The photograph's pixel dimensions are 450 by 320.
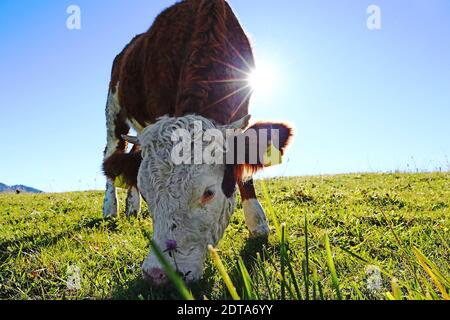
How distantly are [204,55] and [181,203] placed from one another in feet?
7.49

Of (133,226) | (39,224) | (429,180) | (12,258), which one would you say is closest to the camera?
(12,258)

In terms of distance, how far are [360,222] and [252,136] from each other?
8.06 feet

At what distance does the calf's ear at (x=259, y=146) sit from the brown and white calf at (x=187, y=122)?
1 cm

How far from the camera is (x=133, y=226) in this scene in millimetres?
6520

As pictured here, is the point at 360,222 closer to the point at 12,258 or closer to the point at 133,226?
the point at 133,226

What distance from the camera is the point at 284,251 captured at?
152cm

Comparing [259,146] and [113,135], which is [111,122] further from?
[259,146]

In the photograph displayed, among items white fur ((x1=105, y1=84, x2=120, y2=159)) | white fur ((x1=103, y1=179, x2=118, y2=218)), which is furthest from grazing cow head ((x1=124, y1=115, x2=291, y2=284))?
white fur ((x1=105, y1=84, x2=120, y2=159))

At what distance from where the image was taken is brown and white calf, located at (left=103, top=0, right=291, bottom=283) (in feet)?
12.1

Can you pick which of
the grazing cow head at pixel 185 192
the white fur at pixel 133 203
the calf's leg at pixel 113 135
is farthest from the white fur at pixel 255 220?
the calf's leg at pixel 113 135

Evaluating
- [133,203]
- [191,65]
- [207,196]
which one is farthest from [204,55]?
[133,203]

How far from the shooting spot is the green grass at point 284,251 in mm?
2500

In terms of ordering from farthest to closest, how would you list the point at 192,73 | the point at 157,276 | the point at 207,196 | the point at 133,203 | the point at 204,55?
the point at 133,203
the point at 204,55
the point at 192,73
the point at 207,196
the point at 157,276

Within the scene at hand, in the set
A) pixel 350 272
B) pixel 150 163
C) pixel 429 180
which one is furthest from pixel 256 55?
pixel 429 180
